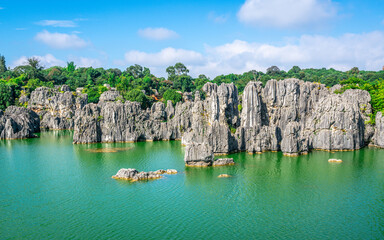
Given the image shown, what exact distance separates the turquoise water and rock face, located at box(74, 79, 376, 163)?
3.51 m

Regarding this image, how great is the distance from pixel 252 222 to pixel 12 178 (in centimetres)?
2525

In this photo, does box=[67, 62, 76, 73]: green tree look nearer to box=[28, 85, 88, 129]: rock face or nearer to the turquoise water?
box=[28, 85, 88, 129]: rock face

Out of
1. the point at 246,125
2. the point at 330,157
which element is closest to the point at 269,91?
the point at 246,125

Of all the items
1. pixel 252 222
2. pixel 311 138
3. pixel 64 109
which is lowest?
pixel 252 222

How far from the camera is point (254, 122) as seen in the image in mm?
49344

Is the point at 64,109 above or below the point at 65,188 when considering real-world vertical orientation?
above

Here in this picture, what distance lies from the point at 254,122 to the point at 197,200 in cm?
2567

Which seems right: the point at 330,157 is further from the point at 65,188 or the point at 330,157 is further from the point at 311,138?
the point at 65,188

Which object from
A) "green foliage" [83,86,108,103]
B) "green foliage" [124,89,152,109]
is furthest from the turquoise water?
"green foliage" [83,86,108,103]

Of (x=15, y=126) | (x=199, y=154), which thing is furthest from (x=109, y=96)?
(x=199, y=154)

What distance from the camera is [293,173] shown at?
113 feet

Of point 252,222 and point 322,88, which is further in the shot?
point 322,88

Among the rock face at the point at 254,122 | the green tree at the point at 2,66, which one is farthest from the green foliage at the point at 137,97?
the green tree at the point at 2,66

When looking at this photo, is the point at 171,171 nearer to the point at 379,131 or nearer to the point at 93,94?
the point at 379,131
